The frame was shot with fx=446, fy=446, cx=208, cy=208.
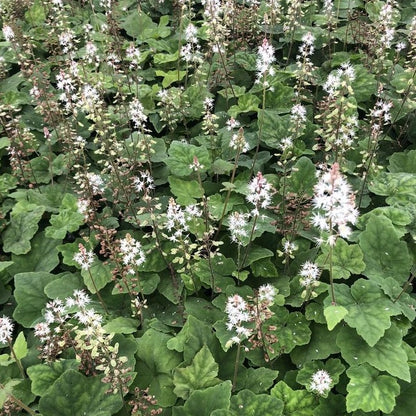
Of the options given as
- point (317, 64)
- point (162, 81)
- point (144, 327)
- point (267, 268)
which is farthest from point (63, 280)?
point (317, 64)

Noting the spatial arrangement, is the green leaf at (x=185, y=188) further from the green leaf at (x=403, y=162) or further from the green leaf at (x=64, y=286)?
the green leaf at (x=403, y=162)

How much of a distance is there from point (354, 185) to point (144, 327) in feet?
7.55

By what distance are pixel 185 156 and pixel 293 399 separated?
7.57 ft

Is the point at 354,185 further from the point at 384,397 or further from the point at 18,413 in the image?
the point at 18,413

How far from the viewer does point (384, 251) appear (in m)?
3.53

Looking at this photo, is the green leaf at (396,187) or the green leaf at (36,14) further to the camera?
the green leaf at (36,14)

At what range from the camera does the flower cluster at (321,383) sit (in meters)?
2.81

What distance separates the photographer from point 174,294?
3604mm

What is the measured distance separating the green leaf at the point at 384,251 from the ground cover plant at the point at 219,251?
1 cm

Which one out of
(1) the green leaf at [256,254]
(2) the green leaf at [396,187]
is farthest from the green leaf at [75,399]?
(2) the green leaf at [396,187]

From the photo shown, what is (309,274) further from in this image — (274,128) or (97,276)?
(274,128)

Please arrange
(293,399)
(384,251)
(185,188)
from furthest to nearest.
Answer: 1. (185,188)
2. (384,251)
3. (293,399)

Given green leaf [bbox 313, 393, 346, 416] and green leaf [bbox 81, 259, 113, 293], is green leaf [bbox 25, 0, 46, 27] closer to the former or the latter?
green leaf [bbox 81, 259, 113, 293]

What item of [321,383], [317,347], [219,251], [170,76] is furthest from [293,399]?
[170,76]
